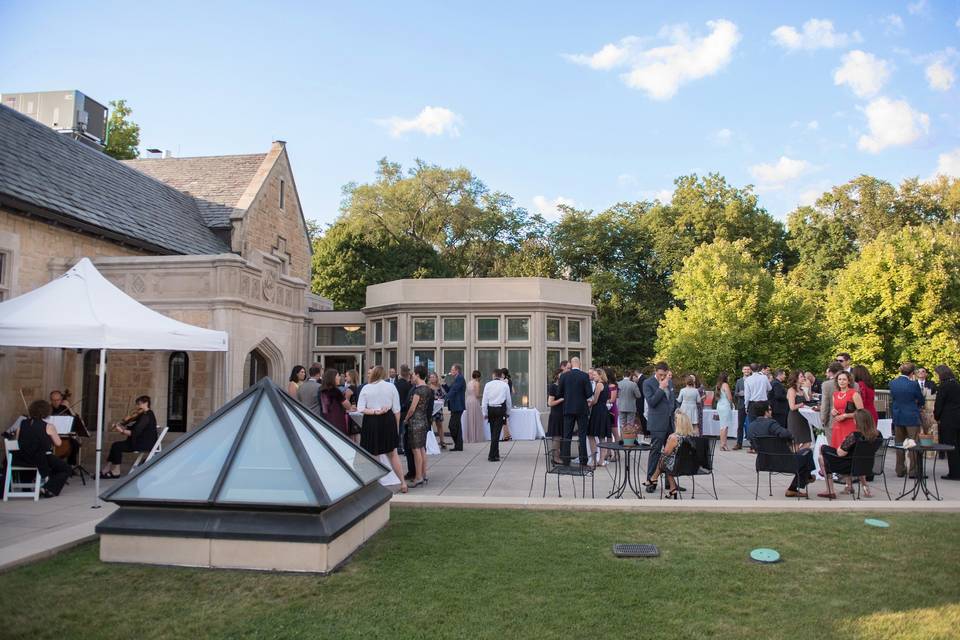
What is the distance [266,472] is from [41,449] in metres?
4.79

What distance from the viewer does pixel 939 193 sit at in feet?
132

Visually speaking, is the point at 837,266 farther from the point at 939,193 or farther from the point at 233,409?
the point at 233,409

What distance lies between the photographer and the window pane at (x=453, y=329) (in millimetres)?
18234

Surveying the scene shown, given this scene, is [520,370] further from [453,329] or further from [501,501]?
[501,501]

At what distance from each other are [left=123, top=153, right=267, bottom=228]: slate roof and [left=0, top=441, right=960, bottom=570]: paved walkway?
11.6 m

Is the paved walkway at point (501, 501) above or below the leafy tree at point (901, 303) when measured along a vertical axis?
below

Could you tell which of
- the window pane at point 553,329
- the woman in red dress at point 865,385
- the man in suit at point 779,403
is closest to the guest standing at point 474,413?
the window pane at point 553,329

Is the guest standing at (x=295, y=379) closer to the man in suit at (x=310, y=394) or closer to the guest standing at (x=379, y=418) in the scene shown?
the man in suit at (x=310, y=394)

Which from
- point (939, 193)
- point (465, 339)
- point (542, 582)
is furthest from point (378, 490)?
point (939, 193)

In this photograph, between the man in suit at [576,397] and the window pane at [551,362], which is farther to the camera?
the window pane at [551,362]

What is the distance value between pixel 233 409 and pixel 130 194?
1172 centimetres

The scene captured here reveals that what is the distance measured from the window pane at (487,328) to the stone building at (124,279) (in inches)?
217

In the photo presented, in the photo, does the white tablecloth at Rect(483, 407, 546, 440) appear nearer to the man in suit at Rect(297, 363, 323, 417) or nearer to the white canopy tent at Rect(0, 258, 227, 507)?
the man in suit at Rect(297, 363, 323, 417)

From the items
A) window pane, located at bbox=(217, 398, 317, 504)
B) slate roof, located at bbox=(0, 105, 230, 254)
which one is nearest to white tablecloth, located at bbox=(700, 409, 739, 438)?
window pane, located at bbox=(217, 398, 317, 504)
